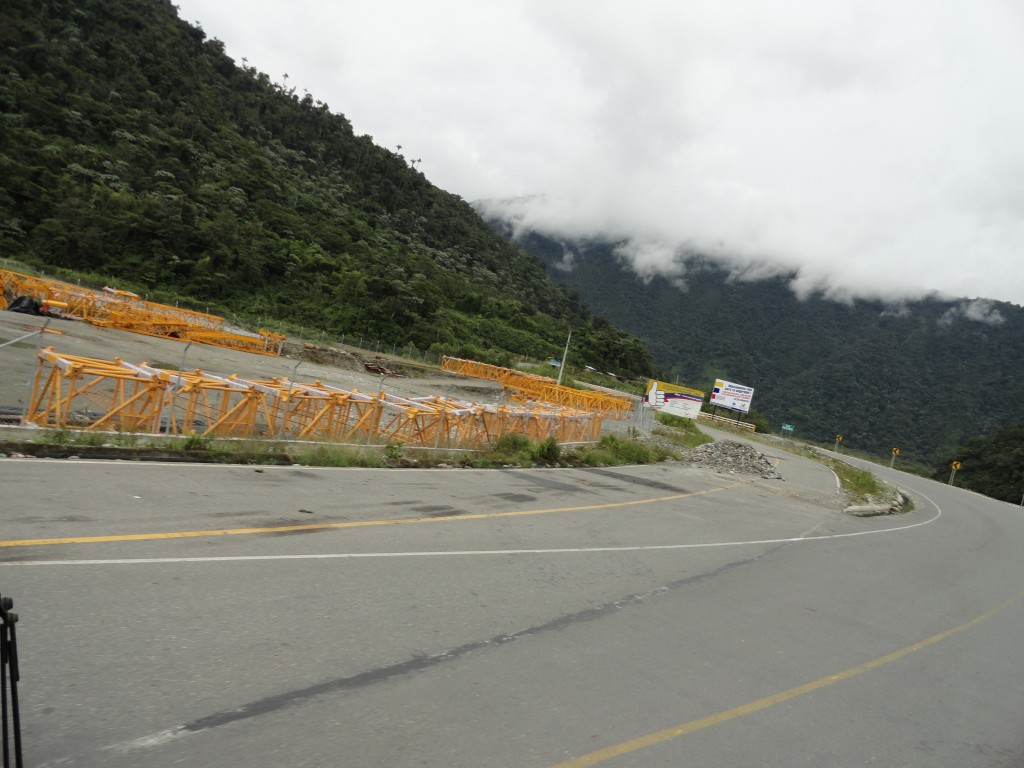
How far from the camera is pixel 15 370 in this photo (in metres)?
17.4

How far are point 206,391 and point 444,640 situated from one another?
45.4 feet

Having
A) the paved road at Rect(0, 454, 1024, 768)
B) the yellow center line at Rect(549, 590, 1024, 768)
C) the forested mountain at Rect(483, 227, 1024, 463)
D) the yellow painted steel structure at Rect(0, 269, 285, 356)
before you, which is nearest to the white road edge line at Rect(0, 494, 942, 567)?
the paved road at Rect(0, 454, 1024, 768)

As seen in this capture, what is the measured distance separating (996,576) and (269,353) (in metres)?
40.5

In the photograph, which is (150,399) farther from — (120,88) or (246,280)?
(120,88)

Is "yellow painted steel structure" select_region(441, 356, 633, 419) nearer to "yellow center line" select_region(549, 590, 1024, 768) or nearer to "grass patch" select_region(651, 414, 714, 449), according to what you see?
"grass patch" select_region(651, 414, 714, 449)

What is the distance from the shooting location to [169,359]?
27.1 metres

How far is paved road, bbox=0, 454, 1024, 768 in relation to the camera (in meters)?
3.60

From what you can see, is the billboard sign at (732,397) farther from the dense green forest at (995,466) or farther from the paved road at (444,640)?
the paved road at (444,640)

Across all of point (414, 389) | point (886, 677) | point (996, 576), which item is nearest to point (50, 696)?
point (886, 677)

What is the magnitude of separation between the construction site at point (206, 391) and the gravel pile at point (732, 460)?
4.94m

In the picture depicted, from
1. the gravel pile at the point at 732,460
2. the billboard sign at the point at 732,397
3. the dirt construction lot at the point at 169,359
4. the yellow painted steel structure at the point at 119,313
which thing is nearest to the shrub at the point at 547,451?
the dirt construction lot at the point at 169,359

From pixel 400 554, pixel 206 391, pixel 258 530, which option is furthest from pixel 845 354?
pixel 258 530

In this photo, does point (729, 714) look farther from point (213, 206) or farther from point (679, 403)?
point (213, 206)

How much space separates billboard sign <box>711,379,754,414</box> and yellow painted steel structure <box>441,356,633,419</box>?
26.4 meters
